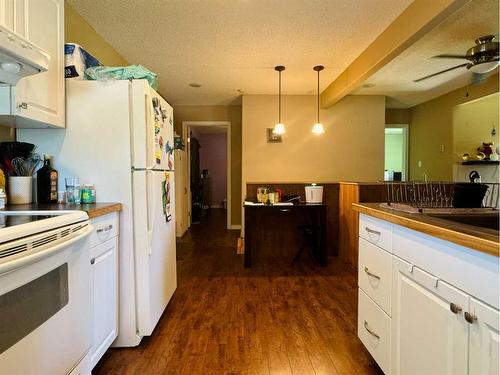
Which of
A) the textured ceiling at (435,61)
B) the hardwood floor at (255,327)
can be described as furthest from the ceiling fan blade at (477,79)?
the hardwood floor at (255,327)

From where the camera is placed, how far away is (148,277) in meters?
1.76

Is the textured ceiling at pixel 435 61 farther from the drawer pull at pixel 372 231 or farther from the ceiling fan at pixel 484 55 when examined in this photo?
the drawer pull at pixel 372 231

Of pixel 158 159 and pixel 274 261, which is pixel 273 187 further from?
pixel 158 159

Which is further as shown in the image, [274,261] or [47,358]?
[274,261]

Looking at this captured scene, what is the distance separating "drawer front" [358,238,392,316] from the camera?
4.39 feet

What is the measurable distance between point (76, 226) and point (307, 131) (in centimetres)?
421

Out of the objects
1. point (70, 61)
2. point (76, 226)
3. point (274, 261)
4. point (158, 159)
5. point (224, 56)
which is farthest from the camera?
point (274, 261)

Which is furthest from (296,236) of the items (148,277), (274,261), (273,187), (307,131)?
(148,277)

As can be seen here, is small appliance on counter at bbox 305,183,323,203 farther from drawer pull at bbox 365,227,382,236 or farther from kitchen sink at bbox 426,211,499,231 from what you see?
kitchen sink at bbox 426,211,499,231

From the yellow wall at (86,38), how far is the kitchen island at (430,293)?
2545mm

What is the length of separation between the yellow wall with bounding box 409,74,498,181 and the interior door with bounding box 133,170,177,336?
15.2 ft

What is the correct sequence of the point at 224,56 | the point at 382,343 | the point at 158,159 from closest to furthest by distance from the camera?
1. the point at 382,343
2. the point at 158,159
3. the point at 224,56

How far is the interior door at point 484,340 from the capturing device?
30.2 inches

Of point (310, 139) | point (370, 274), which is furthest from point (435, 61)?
point (370, 274)
